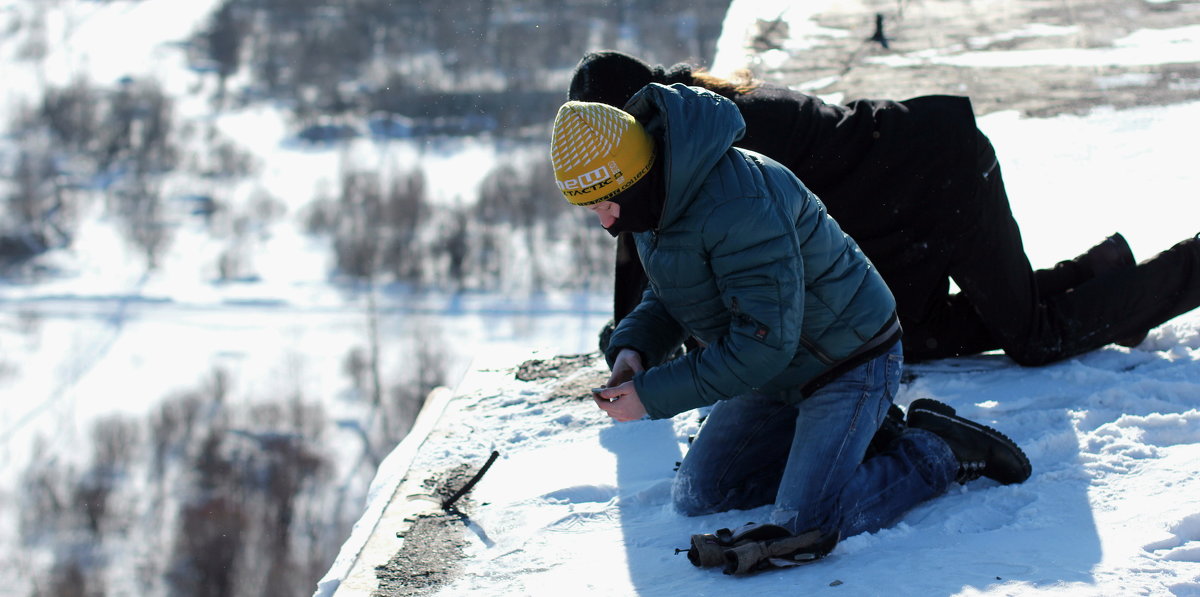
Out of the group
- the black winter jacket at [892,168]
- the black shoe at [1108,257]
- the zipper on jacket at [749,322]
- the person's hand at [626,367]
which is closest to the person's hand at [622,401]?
the person's hand at [626,367]

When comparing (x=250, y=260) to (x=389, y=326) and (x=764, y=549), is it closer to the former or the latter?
(x=389, y=326)

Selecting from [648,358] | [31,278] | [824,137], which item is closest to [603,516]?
[648,358]

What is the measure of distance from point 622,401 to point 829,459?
0.44 m

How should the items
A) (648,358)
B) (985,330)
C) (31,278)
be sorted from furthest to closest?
(31,278) < (985,330) < (648,358)

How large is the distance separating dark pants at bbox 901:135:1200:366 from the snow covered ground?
0.08 metres

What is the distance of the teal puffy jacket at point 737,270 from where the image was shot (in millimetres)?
2145

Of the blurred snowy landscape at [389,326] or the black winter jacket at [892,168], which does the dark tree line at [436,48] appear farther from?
the black winter jacket at [892,168]

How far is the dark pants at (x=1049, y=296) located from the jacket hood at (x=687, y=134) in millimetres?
1119

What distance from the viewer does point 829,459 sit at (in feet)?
7.75

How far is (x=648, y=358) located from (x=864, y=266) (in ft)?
1.60

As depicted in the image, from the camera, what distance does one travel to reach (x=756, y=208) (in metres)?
2.15

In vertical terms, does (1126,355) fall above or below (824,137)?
below

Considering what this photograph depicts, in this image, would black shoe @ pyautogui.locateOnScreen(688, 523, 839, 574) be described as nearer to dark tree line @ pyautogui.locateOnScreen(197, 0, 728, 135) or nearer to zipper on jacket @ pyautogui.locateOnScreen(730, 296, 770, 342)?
zipper on jacket @ pyautogui.locateOnScreen(730, 296, 770, 342)

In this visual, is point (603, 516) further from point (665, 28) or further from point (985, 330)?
point (665, 28)
